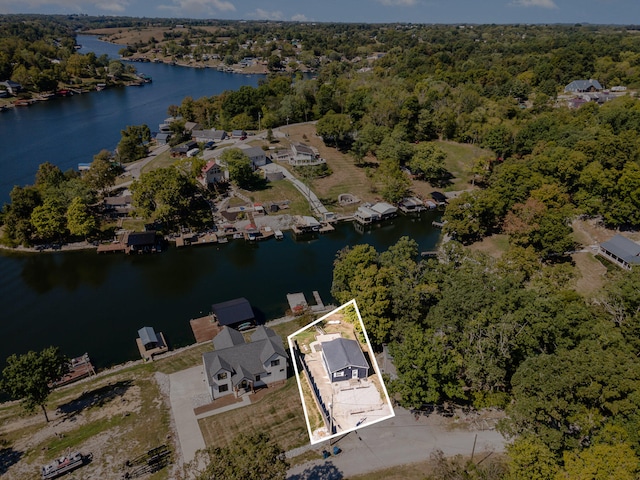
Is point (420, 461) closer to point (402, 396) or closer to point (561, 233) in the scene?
point (402, 396)

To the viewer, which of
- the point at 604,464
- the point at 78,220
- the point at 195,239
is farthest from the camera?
the point at 195,239

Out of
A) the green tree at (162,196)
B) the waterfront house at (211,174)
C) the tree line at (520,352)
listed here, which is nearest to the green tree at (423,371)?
the tree line at (520,352)

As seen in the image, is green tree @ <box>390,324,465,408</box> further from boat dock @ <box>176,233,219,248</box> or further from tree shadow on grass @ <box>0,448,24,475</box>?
boat dock @ <box>176,233,219,248</box>

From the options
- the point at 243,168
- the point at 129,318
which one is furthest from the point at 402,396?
the point at 243,168

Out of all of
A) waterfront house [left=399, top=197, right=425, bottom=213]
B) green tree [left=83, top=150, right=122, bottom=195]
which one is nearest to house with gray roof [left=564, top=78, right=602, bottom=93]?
waterfront house [left=399, top=197, right=425, bottom=213]

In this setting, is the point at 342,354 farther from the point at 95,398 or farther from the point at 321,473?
the point at 95,398

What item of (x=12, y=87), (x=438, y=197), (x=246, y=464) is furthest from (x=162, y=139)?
(x=246, y=464)
